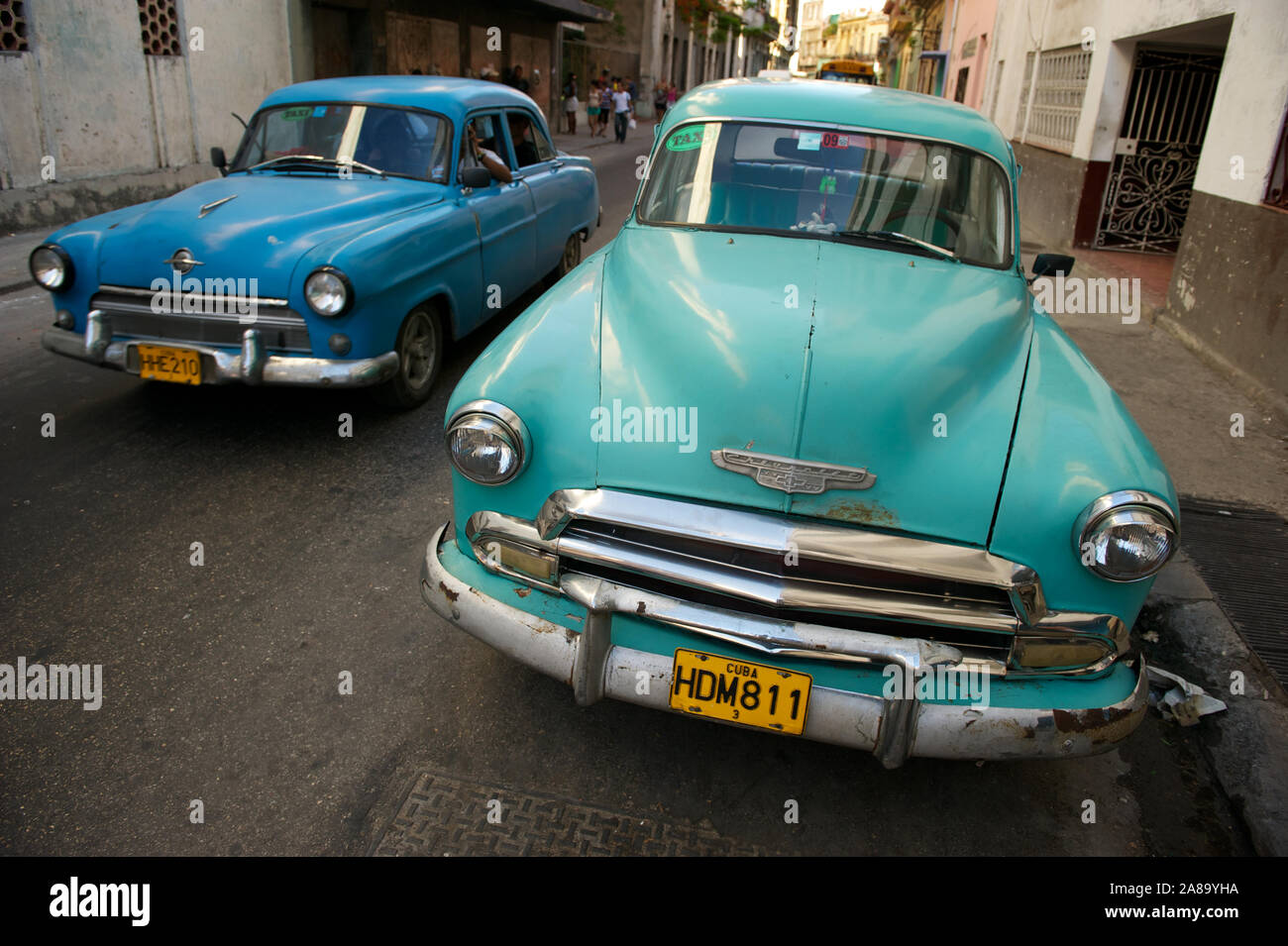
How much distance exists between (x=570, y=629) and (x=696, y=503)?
48cm

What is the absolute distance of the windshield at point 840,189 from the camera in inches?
124

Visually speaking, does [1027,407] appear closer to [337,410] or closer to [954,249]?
[954,249]

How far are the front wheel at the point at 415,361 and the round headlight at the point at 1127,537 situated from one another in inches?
139

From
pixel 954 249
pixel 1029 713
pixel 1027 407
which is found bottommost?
pixel 1029 713

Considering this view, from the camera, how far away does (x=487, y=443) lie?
2.32 metres

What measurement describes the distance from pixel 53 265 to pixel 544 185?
3.41 metres

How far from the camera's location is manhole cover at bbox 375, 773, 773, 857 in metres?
2.20

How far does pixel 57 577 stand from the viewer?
10.5 feet

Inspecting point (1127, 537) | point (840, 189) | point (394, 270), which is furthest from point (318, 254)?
point (1127, 537)

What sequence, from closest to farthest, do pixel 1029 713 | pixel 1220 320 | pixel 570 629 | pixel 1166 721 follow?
1. pixel 1029 713
2. pixel 570 629
3. pixel 1166 721
4. pixel 1220 320

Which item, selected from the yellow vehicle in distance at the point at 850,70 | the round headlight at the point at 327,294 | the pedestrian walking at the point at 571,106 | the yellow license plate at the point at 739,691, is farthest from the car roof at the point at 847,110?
the yellow vehicle in distance at the point at 850,70

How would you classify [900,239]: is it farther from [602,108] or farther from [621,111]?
[602,108]

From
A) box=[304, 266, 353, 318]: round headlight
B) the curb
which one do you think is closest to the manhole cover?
the curb
